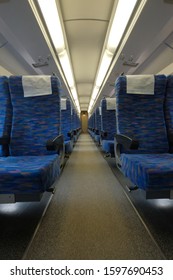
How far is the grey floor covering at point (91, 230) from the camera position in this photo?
3.11 ft

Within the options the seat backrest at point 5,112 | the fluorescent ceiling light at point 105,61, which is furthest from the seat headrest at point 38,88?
the fluorescent ceiling light at point 105,61

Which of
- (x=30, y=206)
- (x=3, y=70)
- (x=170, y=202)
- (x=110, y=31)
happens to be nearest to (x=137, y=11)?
(x=110, y=31)

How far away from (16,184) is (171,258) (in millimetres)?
862

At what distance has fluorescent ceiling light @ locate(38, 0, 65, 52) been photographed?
8.84ft

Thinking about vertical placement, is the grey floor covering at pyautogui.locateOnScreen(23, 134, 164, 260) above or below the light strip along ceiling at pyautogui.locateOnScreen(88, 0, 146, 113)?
below

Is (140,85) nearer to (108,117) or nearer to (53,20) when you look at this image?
(108,117)

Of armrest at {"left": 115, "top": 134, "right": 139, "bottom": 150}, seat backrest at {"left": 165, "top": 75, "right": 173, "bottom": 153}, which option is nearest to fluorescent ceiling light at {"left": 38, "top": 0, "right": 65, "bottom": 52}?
seat backrest at {"left": 165, "top": 75, "right": 173, "bottom": 153}

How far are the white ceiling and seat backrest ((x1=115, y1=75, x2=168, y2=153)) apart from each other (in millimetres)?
1557

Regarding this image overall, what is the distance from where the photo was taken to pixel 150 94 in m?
1.68

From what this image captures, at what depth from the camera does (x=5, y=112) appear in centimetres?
164

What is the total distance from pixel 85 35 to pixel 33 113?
3590mm

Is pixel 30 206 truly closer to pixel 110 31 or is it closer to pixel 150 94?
pixel 150 94

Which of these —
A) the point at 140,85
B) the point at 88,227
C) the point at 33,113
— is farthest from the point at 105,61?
the point at 88,227

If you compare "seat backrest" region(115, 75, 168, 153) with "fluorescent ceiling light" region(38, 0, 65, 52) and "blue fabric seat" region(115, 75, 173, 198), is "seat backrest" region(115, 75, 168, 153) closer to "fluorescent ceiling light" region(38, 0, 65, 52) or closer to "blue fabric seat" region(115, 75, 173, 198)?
"blue fabric seat" region(115, 75, 173, 198)
